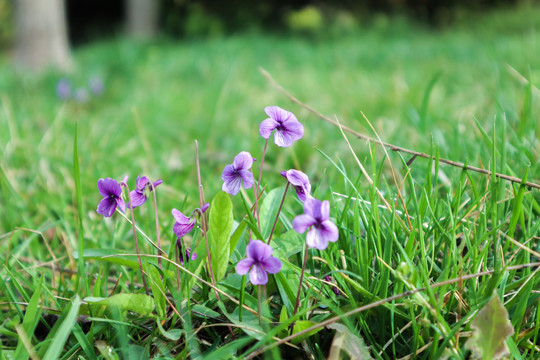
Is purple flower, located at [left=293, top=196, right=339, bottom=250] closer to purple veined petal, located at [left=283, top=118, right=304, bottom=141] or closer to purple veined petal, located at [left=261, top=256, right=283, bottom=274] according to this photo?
purple veined petal, located at [left=261, top=256, right=283, bottom=274]

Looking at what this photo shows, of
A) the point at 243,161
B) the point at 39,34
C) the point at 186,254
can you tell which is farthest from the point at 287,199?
the point at 39,34

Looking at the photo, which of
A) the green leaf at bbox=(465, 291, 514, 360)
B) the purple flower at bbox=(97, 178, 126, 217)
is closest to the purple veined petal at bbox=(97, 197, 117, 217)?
the purple flower at bbox=(97, 178, 126, 217)

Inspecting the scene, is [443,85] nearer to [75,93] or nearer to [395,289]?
[75,93]

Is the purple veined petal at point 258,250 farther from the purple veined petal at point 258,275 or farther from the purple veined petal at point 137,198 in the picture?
the purple veined petal at point 137,198

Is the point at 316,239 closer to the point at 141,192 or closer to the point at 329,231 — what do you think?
the point at 329,231

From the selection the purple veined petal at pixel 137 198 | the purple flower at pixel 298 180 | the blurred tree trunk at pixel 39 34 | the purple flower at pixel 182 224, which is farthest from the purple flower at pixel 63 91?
the purple flower at pixel 298 180
